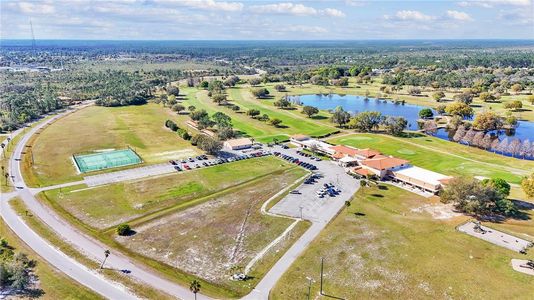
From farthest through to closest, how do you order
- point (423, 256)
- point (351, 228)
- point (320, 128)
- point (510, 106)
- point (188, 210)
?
point (510, 106) < point (320, 128) < point (188, 210) < point (351, 228) < point (423, 256)

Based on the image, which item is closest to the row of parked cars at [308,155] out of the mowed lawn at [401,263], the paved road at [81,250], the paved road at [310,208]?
the paved road at [310,208]

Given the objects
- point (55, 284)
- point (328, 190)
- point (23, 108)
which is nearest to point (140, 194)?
point (55, 284)

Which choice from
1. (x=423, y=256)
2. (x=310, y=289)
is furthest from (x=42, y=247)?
(x=423, y=256)

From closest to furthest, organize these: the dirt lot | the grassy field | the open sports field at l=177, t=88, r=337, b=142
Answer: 1. the grassy field
2. the dirt lot
3. the open sports field at l=177, t=88, r=337, b=142

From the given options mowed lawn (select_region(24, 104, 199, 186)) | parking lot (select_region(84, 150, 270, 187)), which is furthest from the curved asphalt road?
mowed lawn (select_region(24, 104, 199, 186))

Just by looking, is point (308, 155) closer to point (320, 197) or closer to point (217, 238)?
point (320, 197)

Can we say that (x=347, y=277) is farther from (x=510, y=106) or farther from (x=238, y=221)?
(x=510, y=106)

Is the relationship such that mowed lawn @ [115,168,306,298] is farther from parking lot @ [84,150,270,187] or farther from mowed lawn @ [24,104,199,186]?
mowed lawn @ [24,104,199,186]
